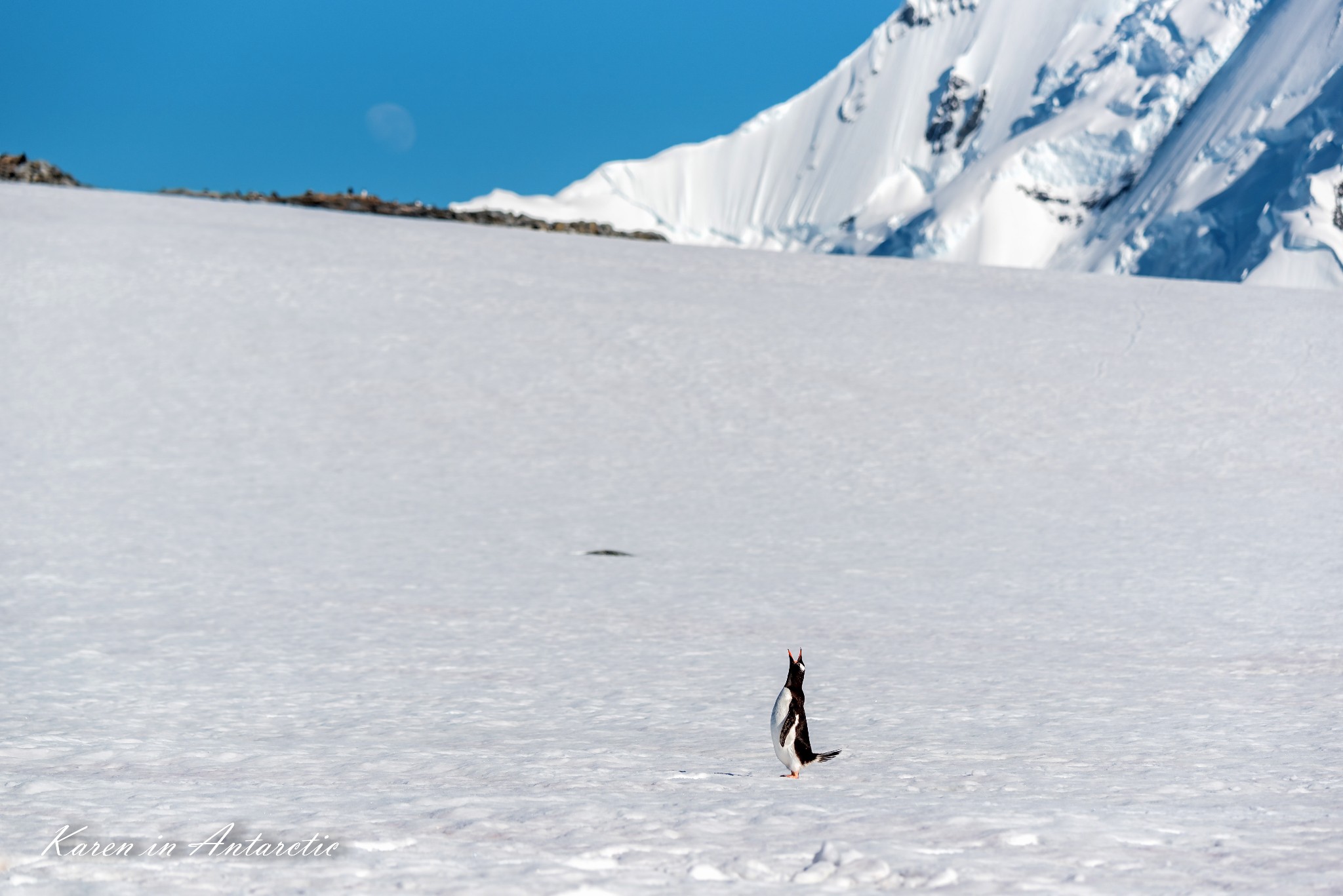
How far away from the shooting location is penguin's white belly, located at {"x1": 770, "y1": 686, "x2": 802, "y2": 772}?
4.11 m

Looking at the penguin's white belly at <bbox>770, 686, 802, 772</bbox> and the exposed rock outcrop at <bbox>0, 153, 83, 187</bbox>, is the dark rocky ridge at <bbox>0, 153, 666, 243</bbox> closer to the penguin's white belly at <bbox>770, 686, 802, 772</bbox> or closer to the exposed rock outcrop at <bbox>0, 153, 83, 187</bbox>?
the exposed rock outcrop at <bbox>0, 153, 83, 187</bbox>

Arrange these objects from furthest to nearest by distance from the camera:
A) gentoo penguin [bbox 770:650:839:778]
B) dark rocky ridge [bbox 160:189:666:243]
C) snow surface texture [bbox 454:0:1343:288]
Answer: snow surface texture [bbox 454:0:1343:288], dark rocky ridge [bbox 160:189:666:243], gentoo penguin [bbox 770:650:839:778]

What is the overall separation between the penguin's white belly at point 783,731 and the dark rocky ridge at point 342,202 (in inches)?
836

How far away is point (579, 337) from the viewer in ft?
53.8

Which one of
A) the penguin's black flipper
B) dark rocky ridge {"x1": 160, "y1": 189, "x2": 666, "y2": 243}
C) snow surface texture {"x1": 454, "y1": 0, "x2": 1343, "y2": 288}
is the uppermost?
snow surface texture {"x1": 454, "y1": 0, "x2": 1343, "y2": 288}

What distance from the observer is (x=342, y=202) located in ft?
83.4

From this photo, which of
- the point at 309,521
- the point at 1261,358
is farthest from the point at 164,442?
the point at 1261,358

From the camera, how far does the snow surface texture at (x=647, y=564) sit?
136 inches

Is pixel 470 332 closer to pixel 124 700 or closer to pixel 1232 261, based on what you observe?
pixel 124 700

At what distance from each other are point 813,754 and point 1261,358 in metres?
14.3

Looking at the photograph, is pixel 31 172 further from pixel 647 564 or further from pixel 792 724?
pixel 792 724

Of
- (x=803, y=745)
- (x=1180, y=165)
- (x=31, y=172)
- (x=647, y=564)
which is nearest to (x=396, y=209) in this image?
(x=31, y=172)

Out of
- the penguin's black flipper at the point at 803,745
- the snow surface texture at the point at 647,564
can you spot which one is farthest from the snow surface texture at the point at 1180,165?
the penguin's black flipper at the point at 803,745

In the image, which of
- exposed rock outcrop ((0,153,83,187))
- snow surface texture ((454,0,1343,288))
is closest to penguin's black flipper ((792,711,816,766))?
exposed rock outcrop ((0,153,83,187))
